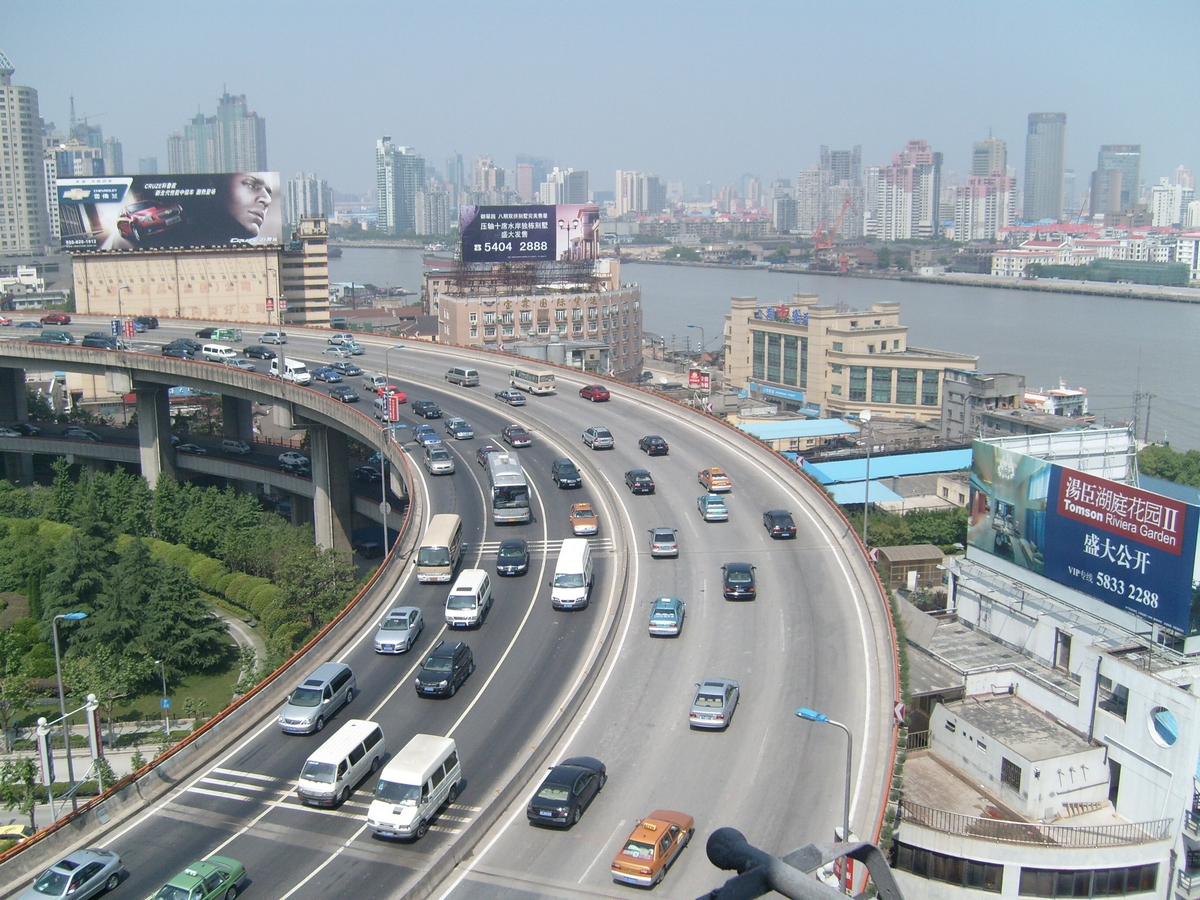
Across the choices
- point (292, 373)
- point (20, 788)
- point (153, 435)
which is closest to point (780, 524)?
point (20, 788)

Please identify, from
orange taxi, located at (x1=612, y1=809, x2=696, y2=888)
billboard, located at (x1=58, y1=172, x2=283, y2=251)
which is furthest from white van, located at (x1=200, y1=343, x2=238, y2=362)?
orange taxi, located at (x1=612, y1=809, x2=696, y2=888)

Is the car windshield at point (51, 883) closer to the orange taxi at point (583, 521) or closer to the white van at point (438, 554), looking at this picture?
the white van at point (438, 554)

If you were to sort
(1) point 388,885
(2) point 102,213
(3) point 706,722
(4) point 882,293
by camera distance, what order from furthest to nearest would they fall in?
(4) point 882,293 → (2) point 102,213 → (3) point 706,722 → (1) point 388,885

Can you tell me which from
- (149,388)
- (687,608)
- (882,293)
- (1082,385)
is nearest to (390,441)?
(687,608)

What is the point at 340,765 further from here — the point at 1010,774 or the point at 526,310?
the point at 526,310

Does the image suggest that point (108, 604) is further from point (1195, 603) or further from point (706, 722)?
point (1195, 603)

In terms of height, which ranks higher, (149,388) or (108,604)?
(149,388)

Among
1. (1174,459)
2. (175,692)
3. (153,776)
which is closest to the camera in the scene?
(153,776)
